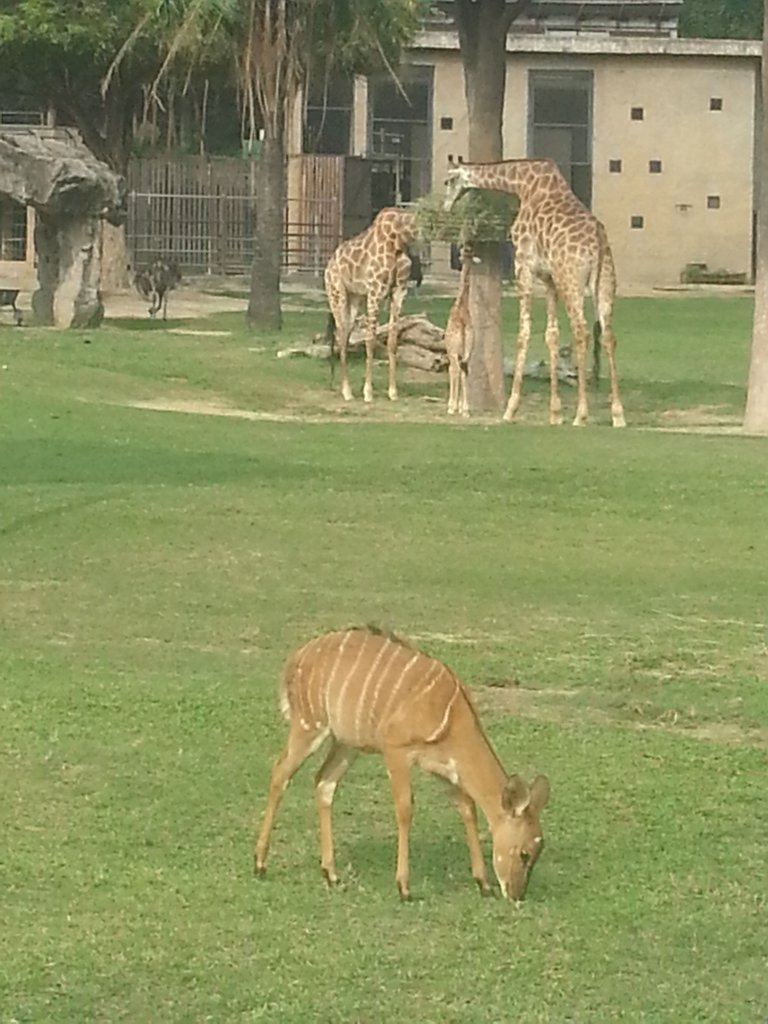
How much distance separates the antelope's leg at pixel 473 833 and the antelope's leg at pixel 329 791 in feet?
1.08

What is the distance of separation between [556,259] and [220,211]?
68.4 ft

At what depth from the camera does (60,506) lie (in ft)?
40.0

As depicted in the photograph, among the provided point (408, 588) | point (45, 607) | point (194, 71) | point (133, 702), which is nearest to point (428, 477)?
point (408, 588)

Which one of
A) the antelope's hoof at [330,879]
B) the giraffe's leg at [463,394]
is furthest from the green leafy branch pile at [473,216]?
the antelope's hoof at [330,879]

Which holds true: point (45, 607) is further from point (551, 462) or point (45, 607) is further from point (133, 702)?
point (551, 462)

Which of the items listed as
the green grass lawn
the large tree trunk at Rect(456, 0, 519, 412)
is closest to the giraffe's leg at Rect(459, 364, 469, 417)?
the large tree trunk at Rect(456, 0, 519, 412)

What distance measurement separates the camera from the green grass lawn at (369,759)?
5.21m

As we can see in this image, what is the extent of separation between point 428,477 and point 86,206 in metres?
12.2

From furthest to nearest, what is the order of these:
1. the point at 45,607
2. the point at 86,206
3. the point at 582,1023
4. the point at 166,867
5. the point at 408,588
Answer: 1. the point at 86,206
2. the point at 408,588
3. the point at 45,607
4. the point at 166,867
5. the point at 582,1023

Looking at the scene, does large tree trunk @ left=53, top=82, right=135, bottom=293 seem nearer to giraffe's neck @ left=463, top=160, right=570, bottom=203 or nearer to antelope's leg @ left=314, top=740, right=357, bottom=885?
giraffe's neck @ left=463, top=160, right=570, bottom=203

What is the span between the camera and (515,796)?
18.1 ft

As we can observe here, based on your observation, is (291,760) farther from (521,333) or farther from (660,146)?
(660,146)

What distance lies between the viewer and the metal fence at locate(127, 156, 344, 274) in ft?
124

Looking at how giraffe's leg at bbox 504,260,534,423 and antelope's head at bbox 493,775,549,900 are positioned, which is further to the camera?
giraffe's leg at bbox 504,260,534,423
